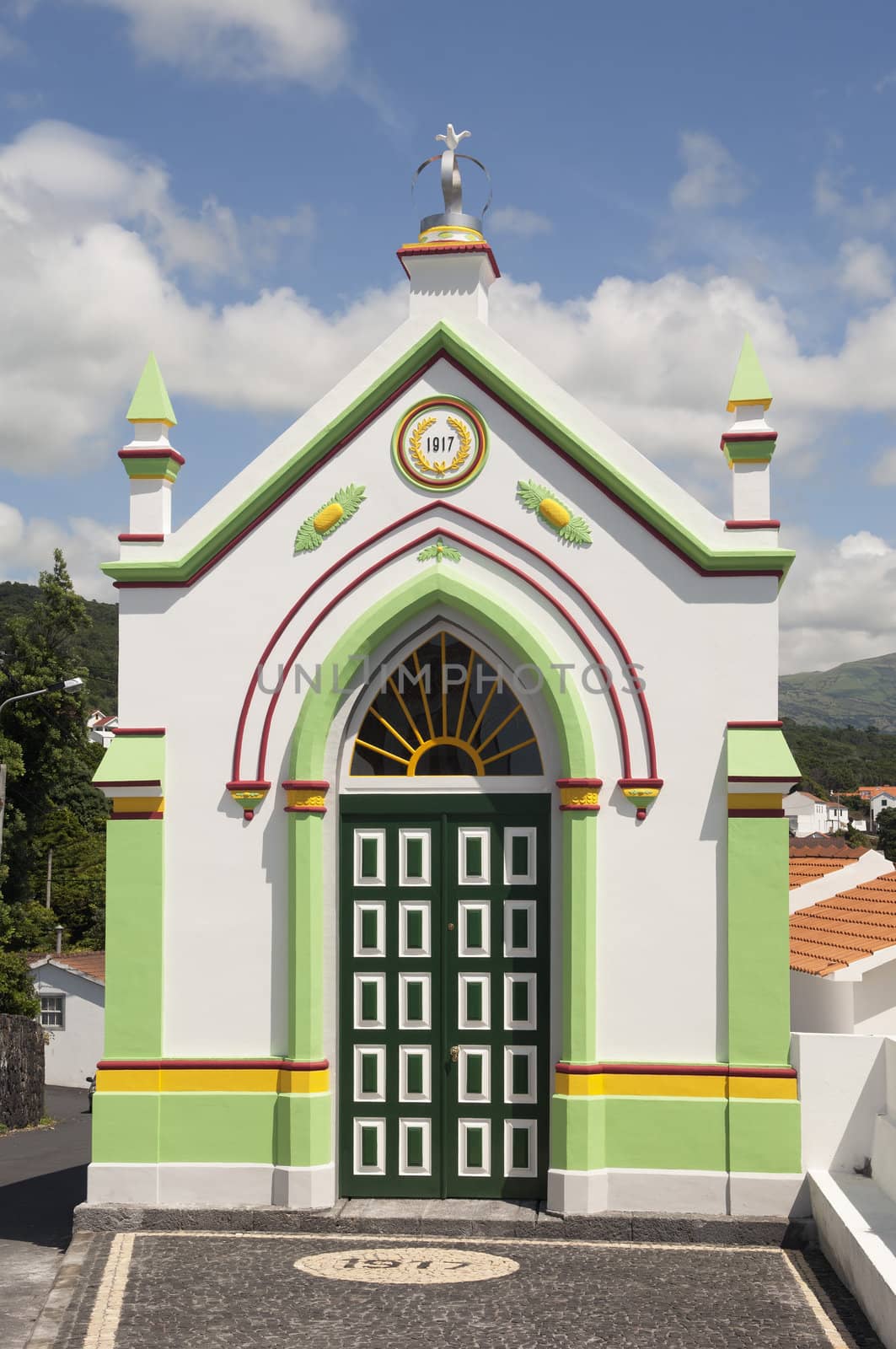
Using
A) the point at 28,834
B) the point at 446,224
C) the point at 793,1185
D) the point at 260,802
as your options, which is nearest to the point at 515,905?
the point at 260,802

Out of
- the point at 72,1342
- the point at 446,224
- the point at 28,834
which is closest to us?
the point at 72,1342

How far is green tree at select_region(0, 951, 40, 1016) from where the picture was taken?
1064 inches

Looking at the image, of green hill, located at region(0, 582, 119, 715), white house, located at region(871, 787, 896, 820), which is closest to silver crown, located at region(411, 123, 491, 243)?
green hill, located at region(0, 582, 119, 715)

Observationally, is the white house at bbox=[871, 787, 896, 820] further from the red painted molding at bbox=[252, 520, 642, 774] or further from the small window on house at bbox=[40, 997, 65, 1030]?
the red painted molding at bbox=[252, 520, 642, 774]

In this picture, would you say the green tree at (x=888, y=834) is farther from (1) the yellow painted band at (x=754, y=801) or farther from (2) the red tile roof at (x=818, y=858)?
(1) the yellow painted band at (x=754, y=801)

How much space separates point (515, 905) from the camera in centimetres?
1086

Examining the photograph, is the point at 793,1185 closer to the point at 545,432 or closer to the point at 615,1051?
the point at 615,1051

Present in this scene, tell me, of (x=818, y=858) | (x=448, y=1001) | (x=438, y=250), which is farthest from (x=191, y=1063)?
(x=818, y=858)

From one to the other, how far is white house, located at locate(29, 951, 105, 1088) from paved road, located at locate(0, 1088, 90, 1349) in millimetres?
12672

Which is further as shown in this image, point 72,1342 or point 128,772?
point 128,772

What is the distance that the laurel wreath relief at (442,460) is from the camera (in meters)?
11.1

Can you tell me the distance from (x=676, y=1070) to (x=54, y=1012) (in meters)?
27.8

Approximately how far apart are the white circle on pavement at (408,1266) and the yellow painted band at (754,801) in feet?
11.8

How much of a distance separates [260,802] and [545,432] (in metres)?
3.63
